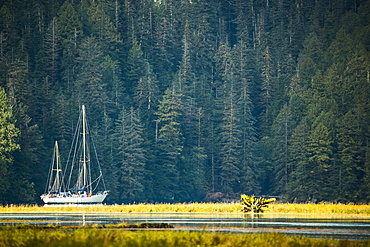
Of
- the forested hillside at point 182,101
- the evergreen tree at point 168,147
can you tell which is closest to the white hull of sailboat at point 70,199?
the forested hillside at point 182,101

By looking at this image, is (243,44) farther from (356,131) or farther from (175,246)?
(175,246)

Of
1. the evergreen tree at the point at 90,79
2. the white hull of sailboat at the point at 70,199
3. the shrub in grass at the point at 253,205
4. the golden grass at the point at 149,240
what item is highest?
the evergreen tree at the point at 90,79

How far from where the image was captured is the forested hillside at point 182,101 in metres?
135

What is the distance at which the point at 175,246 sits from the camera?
26.4 meters

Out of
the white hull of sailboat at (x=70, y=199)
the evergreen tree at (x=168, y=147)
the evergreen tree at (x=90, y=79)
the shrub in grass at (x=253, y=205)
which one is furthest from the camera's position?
the evergreen tree at (x=90, y=79)

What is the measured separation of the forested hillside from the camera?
443 feet

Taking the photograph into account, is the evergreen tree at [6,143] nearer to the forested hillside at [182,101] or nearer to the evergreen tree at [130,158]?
the forested hillside at [182,101]

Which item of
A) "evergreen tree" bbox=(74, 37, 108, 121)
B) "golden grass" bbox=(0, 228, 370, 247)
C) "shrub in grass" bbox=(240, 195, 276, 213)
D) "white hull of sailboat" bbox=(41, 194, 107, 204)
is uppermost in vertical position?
"evergreen tree" bbox=(74, 37, 108, 121)

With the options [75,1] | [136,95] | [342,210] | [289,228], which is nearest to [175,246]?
[289,228]

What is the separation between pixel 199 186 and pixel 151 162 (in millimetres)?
9165

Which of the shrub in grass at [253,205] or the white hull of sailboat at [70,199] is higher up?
the shrub in grass at [253,205]

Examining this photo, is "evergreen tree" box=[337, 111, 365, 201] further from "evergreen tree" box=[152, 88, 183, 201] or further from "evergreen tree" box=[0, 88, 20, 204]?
"evergreen tree" box=[0, 88, 20, 204]

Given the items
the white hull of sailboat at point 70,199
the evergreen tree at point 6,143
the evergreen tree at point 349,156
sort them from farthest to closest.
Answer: the evergreen tree at point 349,156
the evergreen tree at point 6,143
the white hull of sailboat at point 70,199

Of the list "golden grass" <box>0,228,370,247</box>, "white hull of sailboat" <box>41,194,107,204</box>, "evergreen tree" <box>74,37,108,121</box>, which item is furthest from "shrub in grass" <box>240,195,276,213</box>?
"evergreen tree" <box>74,37,108,121</box>
